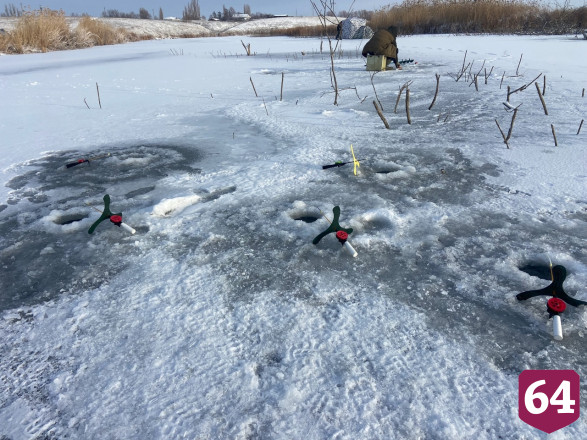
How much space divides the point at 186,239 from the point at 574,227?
2.27 m

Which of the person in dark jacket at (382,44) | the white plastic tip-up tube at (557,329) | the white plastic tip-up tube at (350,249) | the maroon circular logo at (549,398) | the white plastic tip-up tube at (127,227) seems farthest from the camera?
the person in dark jacket at (382,44)

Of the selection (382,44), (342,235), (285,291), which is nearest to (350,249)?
(342,235)

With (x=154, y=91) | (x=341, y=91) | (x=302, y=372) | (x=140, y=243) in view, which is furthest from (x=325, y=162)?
(x=154, y=91)

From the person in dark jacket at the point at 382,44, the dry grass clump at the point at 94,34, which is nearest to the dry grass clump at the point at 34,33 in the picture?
the dry grass clump at the point at 94,34

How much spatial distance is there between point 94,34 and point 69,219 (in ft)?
59.6

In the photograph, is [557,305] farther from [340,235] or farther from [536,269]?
[340,235]

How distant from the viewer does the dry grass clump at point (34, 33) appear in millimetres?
13039

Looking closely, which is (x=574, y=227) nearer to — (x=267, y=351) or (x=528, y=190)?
(x=528, y=190)

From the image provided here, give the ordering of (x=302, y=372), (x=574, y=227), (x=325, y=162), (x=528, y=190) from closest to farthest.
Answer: (x=302, y=372)
(x=574, y=227)
(x=528, y=190)
(x=325, y=162)

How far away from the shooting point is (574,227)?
7.03 ft

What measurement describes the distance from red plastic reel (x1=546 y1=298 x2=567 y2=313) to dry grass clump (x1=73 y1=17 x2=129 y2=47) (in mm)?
18677

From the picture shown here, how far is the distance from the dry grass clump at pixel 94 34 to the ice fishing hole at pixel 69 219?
16.5 m

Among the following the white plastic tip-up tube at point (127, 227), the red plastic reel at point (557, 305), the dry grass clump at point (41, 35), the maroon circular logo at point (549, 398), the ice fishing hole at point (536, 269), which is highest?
the dry grass clump at point (41, 35)

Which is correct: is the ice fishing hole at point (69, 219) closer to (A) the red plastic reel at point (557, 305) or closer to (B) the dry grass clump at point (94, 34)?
(A) the red plastic reel at point (557, 305)
